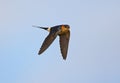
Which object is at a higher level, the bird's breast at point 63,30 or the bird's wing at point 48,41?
the bird's breast at point 63,30

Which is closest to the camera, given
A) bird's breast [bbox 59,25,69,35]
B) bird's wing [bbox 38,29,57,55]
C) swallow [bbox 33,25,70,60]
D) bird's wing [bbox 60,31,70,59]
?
bird's wing [bbox 38,29,57,55]

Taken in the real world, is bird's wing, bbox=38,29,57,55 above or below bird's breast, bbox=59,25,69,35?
below

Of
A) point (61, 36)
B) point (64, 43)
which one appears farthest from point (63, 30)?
point (64, 43)

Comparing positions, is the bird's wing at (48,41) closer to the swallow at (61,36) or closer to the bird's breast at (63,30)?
the swallow at (61,36)

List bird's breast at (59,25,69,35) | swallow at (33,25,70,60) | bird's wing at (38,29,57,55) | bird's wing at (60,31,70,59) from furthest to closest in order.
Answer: bird's breast at (59,25,69,35), bird's wing at (60,31,70,59), swallow at (33,25,70,60), bird's wing at (38,29,57,55)

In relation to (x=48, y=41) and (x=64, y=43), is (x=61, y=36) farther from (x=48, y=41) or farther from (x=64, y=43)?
(x=48, y=41)

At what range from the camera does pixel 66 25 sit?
14.2 m

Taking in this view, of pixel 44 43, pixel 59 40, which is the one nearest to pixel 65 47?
pixel 59 40

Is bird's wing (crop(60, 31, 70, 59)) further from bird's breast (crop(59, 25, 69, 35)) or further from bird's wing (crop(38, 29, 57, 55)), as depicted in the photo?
bird's wing (crop(38, 29, 57, 55))

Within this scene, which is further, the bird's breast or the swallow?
the bird's breast

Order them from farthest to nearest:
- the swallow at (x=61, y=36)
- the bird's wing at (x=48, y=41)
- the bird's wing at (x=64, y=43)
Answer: the bird's wing at (x=64, y=43) → the swallow at (x=61, y=36) → the bird's wing at (x=48, y=41)

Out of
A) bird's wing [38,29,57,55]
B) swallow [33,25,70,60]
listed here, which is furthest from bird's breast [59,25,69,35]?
bird's wing [38,29,57,55]

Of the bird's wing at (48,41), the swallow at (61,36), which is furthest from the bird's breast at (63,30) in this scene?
the bird's wing at (48,41)

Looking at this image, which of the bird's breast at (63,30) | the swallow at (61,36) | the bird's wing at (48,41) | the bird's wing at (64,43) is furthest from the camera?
the bird's breast at (63,30)
